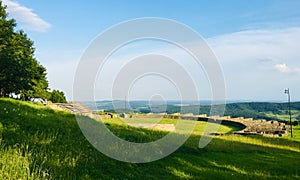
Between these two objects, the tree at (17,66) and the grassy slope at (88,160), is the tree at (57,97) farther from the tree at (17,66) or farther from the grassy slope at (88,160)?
the grassy slope at (88,160)

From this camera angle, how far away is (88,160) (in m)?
9.80

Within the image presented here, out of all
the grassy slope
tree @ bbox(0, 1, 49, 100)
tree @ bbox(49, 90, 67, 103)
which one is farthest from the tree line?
the grassy slope

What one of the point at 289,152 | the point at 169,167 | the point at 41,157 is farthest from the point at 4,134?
the point at 289,152

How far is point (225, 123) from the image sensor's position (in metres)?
46.7

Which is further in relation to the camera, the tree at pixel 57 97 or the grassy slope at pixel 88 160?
the tree at pixel 57 97

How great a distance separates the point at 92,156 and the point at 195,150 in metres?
5.46

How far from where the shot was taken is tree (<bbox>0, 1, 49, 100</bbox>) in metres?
37.6

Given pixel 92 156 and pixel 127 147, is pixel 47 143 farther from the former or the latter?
pixel 127 147

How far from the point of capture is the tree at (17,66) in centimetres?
3759

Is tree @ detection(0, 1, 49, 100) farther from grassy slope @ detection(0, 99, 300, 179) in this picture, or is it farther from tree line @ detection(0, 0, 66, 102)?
grassy slope @ detection(0, 99, 300, 179)

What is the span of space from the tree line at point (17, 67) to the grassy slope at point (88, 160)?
25.4 meters

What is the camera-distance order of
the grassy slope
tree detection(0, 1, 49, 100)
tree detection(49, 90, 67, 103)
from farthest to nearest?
tree detection(49, 90, 67, 103), tree detection(0, 1, 49, 100), the grassy slope

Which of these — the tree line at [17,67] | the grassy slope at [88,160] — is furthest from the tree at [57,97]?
the grassy slope at [88,160]

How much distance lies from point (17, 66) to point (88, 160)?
103ft
